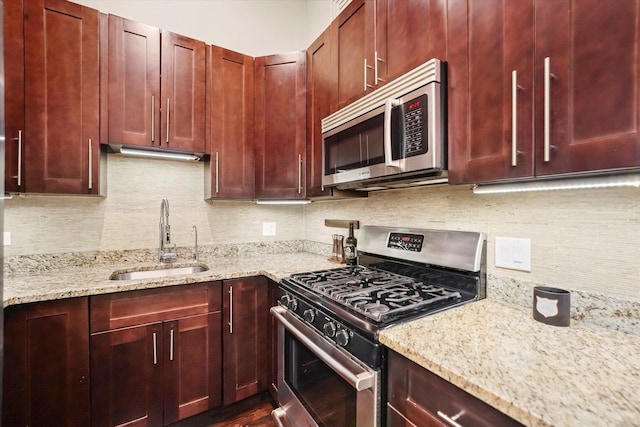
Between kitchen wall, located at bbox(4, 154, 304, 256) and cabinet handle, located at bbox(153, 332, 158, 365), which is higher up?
kitchen wall, located at bbox(4, 154, 304, 256)

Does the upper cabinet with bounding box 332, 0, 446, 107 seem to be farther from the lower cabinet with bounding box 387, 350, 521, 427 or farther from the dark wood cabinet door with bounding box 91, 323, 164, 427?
the dark wood cabinet door with bounding box 91, 323, 164, 427

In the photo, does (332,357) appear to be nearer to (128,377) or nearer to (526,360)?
(526,360)

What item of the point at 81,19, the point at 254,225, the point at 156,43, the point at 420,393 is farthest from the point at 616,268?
the point at 81,19

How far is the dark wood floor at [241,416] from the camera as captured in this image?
174 centimetres

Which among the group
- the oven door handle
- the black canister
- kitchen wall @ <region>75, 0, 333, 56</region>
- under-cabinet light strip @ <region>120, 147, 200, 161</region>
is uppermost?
kitchen wall @ <region>75, 0, 333, 56</region>

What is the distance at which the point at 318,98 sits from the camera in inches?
74.8

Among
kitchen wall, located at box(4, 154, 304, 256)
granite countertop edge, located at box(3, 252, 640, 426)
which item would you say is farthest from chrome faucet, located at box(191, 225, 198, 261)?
granite countertop edge, located at box(3, 252, 640, 426)

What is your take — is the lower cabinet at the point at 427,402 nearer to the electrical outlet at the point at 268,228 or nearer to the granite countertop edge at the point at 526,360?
the granite countertop edge at the point at 526,360

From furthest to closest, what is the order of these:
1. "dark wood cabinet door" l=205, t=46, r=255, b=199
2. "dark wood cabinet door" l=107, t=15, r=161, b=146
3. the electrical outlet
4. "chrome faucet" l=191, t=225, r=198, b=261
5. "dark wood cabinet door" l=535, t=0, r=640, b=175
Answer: the electrical outlet
"chrome faucet" l=191, t=225, r=198, b=261
"dark wood cabinet door" l=205, t=46, r=255, b=199
"dark wood cabinet door" l=107, t=15, r=161, b=146
"dark wood cabinet door" l=535, t=0, r=640, b=175

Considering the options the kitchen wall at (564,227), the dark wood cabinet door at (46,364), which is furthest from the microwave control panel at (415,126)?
the dark wood cabinet door at (46,364)

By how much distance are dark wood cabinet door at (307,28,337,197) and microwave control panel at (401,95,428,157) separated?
2.11 feet

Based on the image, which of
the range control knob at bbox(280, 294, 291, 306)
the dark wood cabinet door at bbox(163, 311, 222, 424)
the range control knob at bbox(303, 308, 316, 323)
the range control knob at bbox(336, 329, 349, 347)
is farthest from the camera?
the dark wood cabinet door at bbox(163, 311, 222, 424)

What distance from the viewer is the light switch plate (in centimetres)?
113

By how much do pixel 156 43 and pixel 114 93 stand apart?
0.42 m
